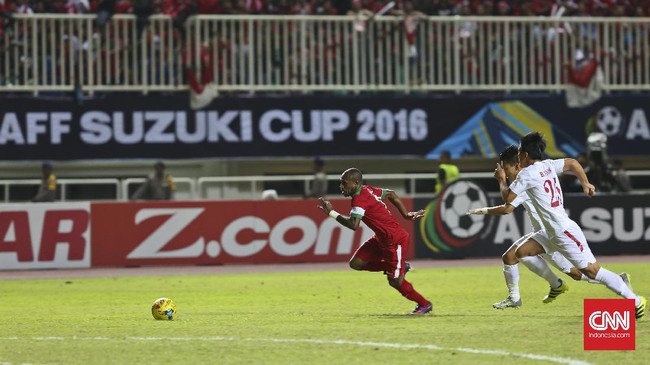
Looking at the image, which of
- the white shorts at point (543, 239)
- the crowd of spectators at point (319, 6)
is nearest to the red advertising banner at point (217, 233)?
the crowd of spectators at point (319, 6)

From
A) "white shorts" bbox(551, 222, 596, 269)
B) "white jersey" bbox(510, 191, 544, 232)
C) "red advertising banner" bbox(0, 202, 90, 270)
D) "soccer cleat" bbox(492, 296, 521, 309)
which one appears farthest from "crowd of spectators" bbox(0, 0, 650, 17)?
"white shorts" bbox(551, 222, 596, 269)

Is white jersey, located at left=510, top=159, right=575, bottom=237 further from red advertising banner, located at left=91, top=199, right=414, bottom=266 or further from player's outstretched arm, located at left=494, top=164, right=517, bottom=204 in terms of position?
red advertising banner, located at left=91, top=199, right=414, bottom=266

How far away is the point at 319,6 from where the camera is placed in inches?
1108

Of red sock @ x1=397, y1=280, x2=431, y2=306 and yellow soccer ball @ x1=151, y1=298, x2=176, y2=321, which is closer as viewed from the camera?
yellow soccer ball @ x1=151, y1=298, x2=176, y2=321

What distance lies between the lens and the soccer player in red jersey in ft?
46.5

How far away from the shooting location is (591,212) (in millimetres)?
26484

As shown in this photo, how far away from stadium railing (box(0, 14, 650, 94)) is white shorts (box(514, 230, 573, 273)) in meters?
13.2

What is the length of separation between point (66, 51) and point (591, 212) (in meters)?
10.5

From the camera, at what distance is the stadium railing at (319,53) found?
26.1 meters

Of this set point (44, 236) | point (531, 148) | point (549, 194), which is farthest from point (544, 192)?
point (44, 236)

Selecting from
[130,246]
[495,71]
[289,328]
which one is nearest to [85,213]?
[130,246]

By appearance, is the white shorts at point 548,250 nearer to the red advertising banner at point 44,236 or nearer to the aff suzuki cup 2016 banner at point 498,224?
the aff suzuki cup 2016 banner at point 498,224

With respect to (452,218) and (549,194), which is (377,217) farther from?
(452,218)

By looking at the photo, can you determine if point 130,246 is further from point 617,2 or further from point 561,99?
point 617,2
